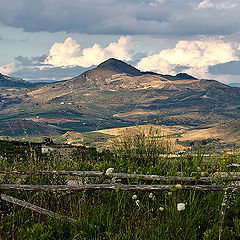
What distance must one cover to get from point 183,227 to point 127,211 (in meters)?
1.79

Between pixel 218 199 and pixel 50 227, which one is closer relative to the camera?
pixel 50 227

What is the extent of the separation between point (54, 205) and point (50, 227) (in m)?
2.08

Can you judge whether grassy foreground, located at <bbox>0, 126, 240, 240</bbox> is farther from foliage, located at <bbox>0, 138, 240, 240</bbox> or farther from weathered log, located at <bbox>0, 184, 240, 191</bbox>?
weathered log, located at <bbox>0, 184, 240, 191</bbox>

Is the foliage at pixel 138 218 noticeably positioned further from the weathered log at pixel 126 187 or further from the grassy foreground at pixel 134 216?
the weathered log at pixel 126 187

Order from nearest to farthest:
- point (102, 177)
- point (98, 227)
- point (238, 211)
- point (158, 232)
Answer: point (158, 232) < point (98, 227) < point (238, 211) < point (102, 177)

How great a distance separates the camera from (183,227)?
5523 millimetres

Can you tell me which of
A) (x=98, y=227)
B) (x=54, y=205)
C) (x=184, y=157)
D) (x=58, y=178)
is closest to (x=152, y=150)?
(x=184, y=157)

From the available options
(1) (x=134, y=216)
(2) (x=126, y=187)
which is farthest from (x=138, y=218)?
(2) (x=126, y=187)

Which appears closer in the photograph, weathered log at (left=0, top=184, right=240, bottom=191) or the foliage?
the foliage

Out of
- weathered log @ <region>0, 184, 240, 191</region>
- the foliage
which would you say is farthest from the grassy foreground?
weathered log @ <region>0, 184, 240, 191</region>

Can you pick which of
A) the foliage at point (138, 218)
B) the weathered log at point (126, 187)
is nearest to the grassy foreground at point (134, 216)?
the foliage at point (138, 218)

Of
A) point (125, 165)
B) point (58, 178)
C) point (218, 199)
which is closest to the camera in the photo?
point (218, 199)

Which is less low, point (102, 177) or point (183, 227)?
point (102, 177)

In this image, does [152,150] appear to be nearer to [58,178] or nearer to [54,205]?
[58,178]
